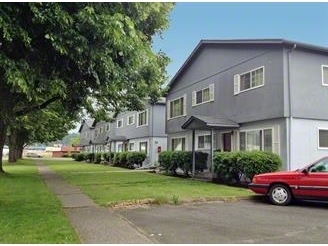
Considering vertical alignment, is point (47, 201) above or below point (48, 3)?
below

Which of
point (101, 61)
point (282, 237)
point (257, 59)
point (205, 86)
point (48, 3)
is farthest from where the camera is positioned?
point (205, 86)

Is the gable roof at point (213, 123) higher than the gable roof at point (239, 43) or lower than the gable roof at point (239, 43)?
lower

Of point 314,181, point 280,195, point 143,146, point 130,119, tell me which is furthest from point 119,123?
point 314,181

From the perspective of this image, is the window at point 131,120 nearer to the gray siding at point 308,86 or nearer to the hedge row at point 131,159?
the hedge row at point 131,159

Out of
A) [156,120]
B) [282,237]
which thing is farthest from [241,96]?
[156,120]

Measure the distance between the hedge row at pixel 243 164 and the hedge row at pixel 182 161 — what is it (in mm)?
3436

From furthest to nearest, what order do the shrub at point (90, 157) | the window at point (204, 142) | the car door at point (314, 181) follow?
the shrub at point (90, 157), the window at point (204, 142), the car door at point (314, 181)

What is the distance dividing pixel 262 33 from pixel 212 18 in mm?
8316

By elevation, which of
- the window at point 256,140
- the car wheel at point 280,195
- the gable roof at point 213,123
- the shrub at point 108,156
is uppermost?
the gable roof at point 213,123

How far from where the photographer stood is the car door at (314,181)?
11.8 m

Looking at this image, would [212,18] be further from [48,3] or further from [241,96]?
[241,96]

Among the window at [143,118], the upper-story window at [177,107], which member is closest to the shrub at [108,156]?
the window at [143,118]

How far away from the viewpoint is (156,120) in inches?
1435

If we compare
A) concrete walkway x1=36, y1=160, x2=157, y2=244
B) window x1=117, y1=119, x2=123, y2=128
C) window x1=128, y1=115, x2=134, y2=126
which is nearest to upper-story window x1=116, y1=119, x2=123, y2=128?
window x1=117, y1=119, x2=123, y2=128
